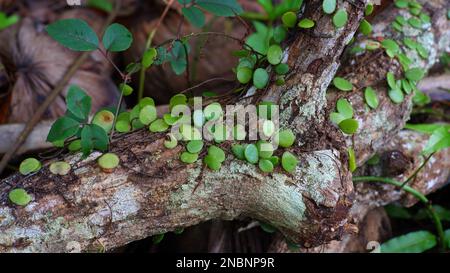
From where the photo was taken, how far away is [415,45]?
1.74 meters

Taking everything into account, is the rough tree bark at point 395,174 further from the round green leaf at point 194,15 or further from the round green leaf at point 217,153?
the round green leaf at point 194,15

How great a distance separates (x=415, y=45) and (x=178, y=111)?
3.04 feet

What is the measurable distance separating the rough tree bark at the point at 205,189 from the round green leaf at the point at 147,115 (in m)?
0.04

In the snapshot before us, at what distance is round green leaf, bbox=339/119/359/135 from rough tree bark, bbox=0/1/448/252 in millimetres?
31

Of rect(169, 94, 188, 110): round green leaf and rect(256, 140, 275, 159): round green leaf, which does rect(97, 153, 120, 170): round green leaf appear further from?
rect(256, 140, 275, 159): round green leaf

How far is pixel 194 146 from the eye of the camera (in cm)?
129

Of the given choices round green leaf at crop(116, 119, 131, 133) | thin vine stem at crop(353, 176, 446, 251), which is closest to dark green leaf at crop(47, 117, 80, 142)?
round green leaf at crop(116, 119, 131, 133)

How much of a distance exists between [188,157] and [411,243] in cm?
97

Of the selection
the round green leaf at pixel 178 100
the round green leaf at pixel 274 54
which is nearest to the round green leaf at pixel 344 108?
the round green leaf at pixel 274 54

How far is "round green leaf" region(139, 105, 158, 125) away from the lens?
4.49ft

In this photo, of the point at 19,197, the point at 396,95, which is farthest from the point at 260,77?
the point at 19,197

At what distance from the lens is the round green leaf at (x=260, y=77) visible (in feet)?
4.58
